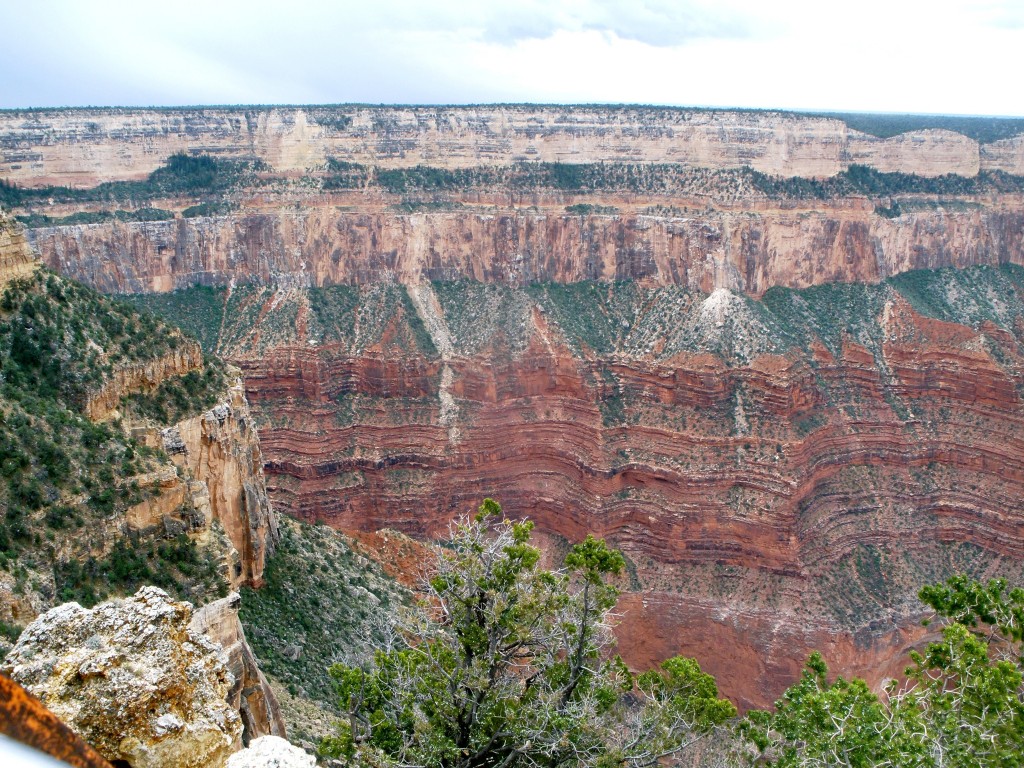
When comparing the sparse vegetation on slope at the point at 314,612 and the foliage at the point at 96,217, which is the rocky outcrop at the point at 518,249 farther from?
the sparse vegetation on slope at the point at 314,612

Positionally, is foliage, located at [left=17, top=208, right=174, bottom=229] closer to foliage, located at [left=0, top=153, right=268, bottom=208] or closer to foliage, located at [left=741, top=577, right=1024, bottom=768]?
foliage, located at [left=0, top=153, right=268, bottom=208]

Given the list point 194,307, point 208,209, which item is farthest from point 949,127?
point 194,307

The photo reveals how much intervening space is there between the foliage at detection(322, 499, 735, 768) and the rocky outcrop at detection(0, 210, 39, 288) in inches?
658

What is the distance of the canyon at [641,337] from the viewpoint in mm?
52406

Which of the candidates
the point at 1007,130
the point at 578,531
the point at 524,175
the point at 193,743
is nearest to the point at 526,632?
the point at 193,743

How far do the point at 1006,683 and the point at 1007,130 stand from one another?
8769cm

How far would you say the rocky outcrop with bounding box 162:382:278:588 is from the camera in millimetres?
27656

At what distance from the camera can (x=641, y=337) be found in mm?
63500

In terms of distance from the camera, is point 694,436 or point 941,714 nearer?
point 941,714

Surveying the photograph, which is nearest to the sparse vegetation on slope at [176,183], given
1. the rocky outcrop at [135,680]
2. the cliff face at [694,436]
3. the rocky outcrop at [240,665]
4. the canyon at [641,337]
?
the canyon at [641,337]

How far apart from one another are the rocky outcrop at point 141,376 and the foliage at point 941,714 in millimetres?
20341

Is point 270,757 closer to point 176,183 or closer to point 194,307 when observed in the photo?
point 194,307

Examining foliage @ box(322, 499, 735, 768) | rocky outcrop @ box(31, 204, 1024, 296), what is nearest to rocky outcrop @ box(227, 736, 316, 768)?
foliage @ box(322, 499, 735, 768)

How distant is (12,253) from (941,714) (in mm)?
28348
